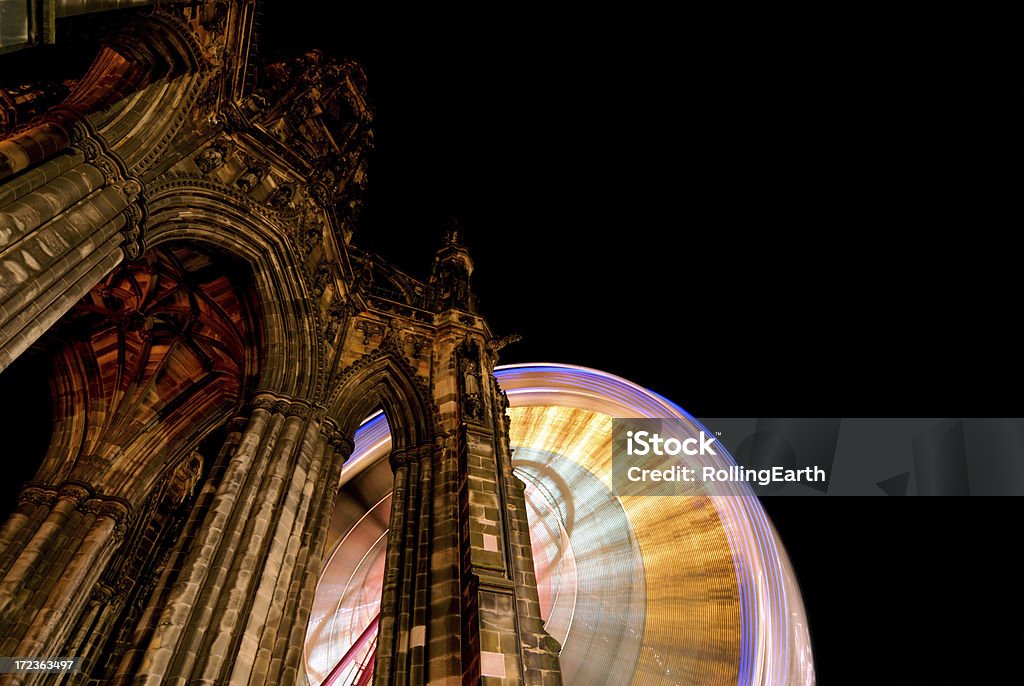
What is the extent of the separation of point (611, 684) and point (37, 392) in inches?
568

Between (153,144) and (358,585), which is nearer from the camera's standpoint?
(153,144)

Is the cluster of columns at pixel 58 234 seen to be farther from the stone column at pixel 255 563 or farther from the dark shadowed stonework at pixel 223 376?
the stone column at pixel 255 563

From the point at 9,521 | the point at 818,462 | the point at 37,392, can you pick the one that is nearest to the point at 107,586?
the point at 9,521

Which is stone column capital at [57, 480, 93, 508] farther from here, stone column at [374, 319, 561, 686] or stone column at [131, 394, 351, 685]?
stone column at [374, 319, 561, 686]

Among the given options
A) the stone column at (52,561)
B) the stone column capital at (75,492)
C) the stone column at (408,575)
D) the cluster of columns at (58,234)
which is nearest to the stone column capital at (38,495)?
the stone column at (52,561)

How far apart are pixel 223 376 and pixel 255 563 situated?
7534 millimetres

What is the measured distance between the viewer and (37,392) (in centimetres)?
1291

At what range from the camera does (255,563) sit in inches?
263

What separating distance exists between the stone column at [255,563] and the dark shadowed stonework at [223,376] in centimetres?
2

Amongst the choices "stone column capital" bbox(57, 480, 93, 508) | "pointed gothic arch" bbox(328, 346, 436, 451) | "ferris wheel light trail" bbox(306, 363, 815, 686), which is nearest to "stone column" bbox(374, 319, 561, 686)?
"pointed gothic arch" bbox(328, 346, 436, 451)

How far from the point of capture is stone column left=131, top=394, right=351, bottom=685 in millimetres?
5820

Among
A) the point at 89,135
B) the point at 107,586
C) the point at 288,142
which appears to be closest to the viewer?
the point at 89,135

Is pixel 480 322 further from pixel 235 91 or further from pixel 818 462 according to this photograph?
pixel 818 462

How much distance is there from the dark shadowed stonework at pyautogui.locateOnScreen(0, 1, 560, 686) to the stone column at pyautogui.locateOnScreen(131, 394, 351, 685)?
2 centimetres
